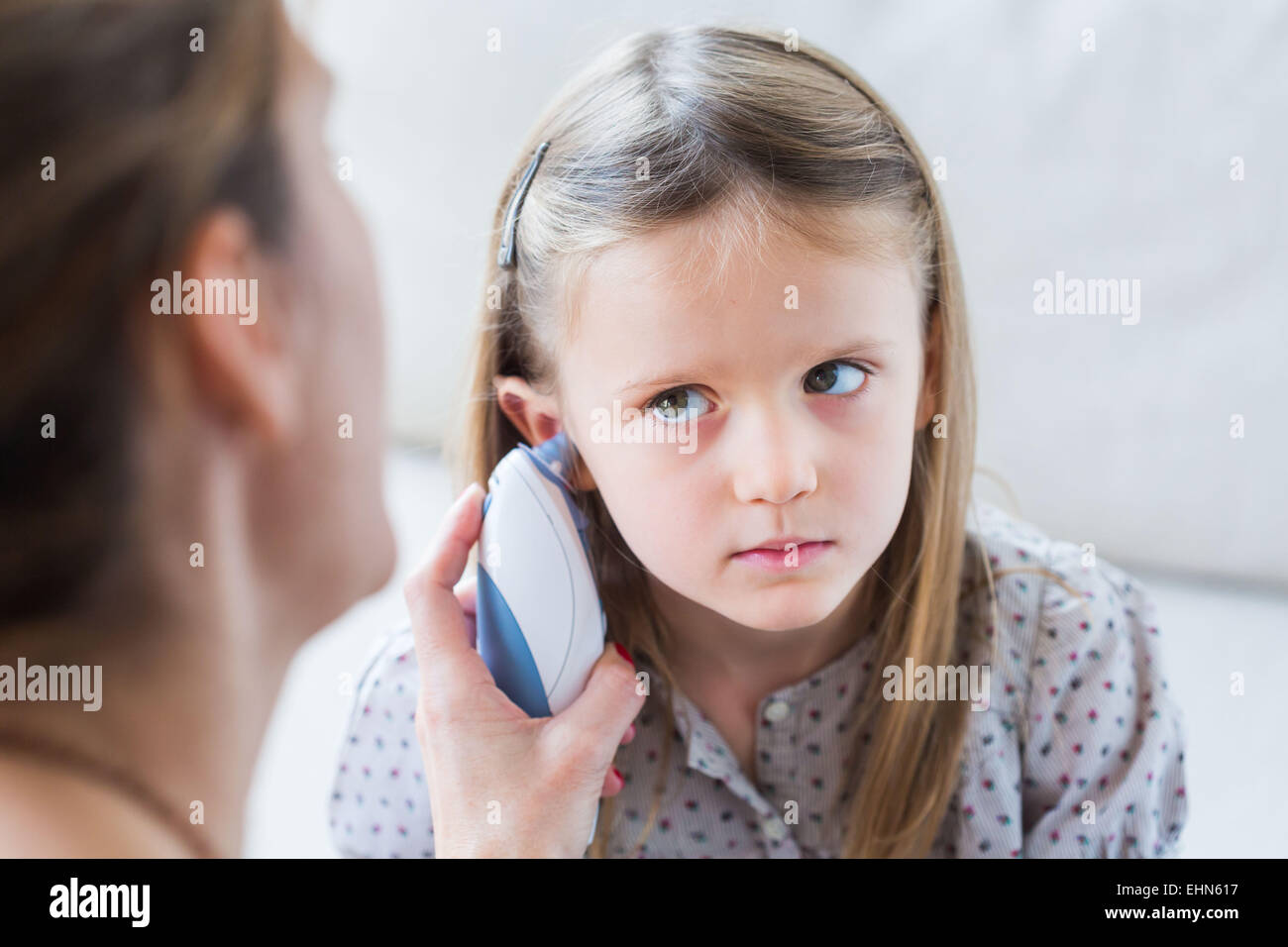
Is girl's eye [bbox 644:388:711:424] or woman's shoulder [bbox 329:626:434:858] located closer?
girl's eye [bbox 644:388:711:424]

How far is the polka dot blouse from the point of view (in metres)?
0.77

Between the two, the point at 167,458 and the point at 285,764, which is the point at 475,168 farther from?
the point at 167,458

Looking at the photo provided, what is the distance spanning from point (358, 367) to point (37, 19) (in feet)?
0.57

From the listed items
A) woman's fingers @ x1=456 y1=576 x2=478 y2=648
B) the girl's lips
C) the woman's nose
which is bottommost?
woman's fingers @ x1=456 y1=576 x2=478 y2=648

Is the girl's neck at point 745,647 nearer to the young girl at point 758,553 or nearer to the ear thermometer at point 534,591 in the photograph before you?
the young girl at point 758,553

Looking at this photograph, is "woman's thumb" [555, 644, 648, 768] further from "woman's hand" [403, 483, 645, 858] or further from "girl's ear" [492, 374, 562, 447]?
"girl's ear" [492, 374, 562, 447]

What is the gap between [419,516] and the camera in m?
1.26

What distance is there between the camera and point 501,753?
0.65 metres

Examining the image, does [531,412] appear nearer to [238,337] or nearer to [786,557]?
[786,557]

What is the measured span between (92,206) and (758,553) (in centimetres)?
39

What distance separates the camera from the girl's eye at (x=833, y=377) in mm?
621

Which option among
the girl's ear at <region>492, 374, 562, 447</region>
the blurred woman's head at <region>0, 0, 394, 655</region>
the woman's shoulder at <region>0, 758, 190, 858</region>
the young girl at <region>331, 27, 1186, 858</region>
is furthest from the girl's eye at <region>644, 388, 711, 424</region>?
the woman's shoulder at <region>0, 758, 190, 858</region>

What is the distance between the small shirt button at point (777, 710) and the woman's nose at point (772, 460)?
223mm

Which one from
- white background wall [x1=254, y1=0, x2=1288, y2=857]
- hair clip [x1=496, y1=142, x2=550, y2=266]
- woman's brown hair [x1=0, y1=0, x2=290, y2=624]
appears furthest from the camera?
white background wall [x1=254, y1=0, x2=1288, y2=857]
